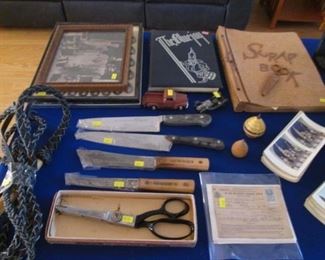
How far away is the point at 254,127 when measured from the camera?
0.64m

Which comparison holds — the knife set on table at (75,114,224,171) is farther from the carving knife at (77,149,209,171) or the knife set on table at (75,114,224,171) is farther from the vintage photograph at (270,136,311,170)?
the vintage photograph at (270,136,311,170)

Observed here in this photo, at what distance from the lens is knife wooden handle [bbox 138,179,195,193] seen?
0.57 m

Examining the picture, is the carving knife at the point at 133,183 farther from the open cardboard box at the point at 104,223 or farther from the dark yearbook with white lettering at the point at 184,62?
the dark yearbook with white lettering at the point at 184,62

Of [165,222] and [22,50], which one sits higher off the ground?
[165,222]

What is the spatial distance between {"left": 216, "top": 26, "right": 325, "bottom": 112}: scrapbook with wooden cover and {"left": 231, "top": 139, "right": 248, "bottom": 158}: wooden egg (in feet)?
0.37

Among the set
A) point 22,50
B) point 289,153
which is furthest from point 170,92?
point 22,50

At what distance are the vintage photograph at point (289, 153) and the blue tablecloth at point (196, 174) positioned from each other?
1.3 inches

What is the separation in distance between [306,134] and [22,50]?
4.72 ft

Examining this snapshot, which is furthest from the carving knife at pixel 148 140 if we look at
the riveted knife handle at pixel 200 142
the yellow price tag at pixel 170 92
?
the yellow price tag at pixel 170 92

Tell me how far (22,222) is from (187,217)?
0.85 ft

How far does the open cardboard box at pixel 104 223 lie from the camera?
1.63 feet

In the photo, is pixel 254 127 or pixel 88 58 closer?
pixel 254 127

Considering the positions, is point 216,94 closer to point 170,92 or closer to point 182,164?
point 170,92

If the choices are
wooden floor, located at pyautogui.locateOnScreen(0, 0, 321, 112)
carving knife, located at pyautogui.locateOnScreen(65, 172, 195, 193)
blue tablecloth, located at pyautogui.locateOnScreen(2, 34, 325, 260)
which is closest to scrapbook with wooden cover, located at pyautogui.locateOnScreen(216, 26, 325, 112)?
blue tablecloth, located at pyautogui.locateOnScreen(2, 34, 325, 260)
